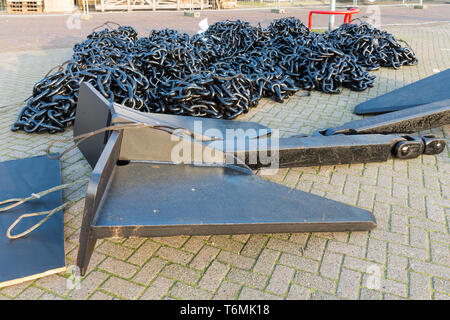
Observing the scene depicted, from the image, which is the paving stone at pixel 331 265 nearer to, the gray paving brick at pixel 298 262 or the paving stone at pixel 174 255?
the gray paving brick at pixel 298 262

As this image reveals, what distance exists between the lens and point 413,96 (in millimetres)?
3959

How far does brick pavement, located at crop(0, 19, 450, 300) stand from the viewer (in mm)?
1995

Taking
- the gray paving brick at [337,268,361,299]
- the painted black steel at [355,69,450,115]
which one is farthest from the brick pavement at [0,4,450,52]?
the gray paving brick at [337,268,361,299]

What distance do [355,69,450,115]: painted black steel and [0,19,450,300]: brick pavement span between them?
80 centimetres

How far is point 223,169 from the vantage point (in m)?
2.39

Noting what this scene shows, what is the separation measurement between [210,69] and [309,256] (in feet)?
10.0

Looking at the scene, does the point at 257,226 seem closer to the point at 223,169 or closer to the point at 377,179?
the point at 223,169

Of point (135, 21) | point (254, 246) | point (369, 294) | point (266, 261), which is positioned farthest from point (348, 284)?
point (135, 21)

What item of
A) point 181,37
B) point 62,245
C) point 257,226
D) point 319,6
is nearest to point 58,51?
point 181,37

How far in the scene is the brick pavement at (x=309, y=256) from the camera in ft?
6.55

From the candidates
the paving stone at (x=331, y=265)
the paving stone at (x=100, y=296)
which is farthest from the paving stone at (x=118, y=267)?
the paving stone at (x=331, y=265)

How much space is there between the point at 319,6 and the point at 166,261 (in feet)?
57.3

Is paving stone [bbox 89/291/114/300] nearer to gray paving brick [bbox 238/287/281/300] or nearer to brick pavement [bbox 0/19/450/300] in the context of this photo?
brick pavement [bbox 0/19/450/300]

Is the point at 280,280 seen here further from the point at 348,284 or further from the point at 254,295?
the point at 348,284
